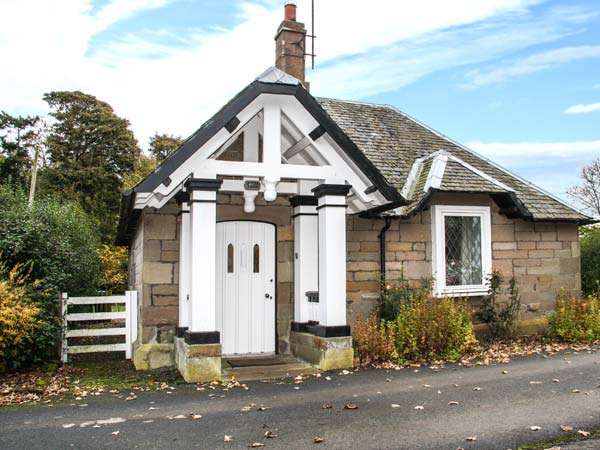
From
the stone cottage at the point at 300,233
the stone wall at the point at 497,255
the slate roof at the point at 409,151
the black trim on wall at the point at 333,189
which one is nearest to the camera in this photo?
the stone cottage at the point at 300,233

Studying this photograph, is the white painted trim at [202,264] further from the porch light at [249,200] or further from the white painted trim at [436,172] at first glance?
the white painted trim at [436,172]

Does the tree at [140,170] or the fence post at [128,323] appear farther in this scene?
the tree at [140,170]

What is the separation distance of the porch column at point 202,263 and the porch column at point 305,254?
73.1 inches

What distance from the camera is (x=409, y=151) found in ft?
41.0

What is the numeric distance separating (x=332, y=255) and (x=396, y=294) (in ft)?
6.39

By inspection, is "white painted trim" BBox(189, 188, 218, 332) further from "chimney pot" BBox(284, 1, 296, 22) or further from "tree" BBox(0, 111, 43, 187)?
"tree" BBox(0, 111, 43, 187)

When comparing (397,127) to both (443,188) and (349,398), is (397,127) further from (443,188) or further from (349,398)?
(349,398)

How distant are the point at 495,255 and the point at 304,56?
21.5ft

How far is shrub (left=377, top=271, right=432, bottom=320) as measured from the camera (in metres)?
9.61

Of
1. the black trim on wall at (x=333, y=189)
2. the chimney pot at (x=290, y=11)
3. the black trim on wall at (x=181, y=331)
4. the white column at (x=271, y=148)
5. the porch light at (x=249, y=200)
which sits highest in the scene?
the chimney pot at (x=290, y=11)

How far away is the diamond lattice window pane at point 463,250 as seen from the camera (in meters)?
10.8

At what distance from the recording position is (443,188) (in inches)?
404

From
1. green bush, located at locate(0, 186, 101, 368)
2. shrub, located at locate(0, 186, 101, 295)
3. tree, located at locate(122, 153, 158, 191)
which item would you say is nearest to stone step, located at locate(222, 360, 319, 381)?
green bush, located at locate(0, 186, 101, 368)

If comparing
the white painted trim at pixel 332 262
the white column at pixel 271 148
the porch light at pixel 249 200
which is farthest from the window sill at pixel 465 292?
the white column at pixel 271 148
